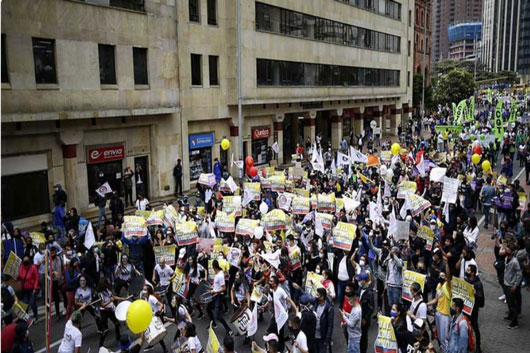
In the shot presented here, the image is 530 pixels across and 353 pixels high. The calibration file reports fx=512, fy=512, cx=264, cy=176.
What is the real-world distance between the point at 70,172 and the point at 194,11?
11410 millimetres

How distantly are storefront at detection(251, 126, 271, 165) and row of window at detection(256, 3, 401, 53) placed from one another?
252 inches

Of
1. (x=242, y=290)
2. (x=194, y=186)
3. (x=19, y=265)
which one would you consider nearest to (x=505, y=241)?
(x=242, y=290)

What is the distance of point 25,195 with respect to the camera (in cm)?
1997

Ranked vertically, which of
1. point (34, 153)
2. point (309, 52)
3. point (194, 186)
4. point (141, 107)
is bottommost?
point (194, 186)

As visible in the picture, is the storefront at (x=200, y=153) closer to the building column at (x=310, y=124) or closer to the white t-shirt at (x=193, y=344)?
the building column at (x=310, y=124)

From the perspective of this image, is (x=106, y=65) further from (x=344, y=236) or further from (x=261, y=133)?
(x=344, y=236)

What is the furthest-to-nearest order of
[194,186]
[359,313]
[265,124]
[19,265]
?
[265,124] → [194,186] → [19,265] → [359,313]

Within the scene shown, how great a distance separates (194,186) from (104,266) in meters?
15.3

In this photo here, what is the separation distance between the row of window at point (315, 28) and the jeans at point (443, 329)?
25.0 m

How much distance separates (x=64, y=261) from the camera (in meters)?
12.3

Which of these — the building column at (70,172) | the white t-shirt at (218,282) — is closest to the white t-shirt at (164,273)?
the white t-shirt at (218,282)

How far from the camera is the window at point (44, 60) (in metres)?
19.6

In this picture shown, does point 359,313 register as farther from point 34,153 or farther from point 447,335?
point 34,153

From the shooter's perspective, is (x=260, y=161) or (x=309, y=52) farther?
(x=309, y=52)
